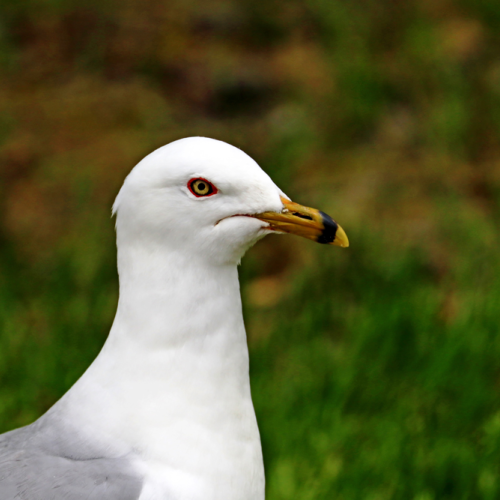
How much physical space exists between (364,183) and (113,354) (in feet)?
10.5

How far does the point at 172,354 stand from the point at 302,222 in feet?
1.61

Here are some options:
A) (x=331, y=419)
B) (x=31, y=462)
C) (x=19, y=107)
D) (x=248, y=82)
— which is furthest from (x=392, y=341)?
(x=19, y=107)

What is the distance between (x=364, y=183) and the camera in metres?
4.99

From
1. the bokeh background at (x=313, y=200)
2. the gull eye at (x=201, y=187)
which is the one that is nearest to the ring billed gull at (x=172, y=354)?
the gull eye at (x=201, y=187)

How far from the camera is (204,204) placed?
192 centimetres

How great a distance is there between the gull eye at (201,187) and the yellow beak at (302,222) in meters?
0.13

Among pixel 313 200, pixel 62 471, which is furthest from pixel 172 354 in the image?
pixel 313 200

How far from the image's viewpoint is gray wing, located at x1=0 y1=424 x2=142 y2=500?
1874mm

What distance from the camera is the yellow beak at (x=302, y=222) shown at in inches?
77.5

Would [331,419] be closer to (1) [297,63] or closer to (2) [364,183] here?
(2) [364,183]

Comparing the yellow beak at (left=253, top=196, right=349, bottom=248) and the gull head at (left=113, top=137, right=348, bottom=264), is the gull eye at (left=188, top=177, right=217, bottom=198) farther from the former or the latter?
the yellow beak at (left=253, top=196, right=349, bottom=248)

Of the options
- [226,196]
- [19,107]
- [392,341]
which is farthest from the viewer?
[19,107]

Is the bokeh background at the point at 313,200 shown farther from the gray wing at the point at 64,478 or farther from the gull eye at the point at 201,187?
the gull eye at the point at 201,187

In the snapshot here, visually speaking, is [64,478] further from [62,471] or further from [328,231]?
[328,231]
